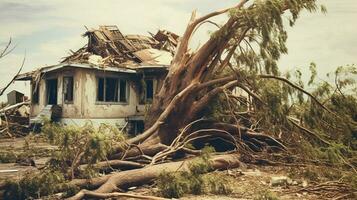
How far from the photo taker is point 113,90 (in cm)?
1917

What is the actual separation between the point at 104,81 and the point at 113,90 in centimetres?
96

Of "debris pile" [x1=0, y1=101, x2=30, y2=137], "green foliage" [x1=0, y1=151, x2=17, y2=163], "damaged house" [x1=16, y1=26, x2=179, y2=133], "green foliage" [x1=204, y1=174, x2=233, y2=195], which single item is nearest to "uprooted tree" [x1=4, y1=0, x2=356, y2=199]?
"green foliage" [x1=204, y1=174, x2=233, y2=195]

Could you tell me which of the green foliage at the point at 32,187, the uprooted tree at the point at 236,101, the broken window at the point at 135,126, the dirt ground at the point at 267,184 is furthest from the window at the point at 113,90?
the green foliage at the point at 32,187

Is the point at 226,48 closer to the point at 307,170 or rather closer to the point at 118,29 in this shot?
the point at 307,170

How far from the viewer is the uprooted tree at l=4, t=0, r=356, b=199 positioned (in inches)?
393

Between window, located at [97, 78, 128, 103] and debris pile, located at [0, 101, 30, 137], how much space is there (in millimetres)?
4962

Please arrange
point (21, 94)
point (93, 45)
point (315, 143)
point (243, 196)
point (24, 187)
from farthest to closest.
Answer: point (21, 94), point (93, 45), point (315, 143), point (243, 196), point (24, 187)

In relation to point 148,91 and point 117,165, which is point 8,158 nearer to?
point 117,165

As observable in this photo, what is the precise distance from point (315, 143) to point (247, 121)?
9.07ft

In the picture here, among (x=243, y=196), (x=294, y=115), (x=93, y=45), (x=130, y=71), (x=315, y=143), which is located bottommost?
(x=243, y=196)

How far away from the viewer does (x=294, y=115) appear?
12.1m

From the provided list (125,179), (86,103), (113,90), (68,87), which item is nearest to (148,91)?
(113,90)

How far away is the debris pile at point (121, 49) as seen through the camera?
747 inches

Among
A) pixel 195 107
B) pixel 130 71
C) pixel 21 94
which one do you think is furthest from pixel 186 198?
pixel 21 94
